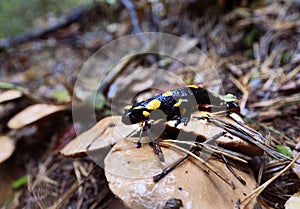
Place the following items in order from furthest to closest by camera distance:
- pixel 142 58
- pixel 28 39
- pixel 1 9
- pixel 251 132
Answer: pixel 1 9 → pixel 28 39 → pixel 142 58 → pixel 251 132

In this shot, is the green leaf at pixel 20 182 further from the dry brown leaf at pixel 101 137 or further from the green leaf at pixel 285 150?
the green leaf at pixel 285 150

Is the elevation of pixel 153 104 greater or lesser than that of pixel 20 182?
greater

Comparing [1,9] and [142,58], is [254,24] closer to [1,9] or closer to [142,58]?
[142,58]

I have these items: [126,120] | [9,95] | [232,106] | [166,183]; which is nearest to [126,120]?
[126,120]

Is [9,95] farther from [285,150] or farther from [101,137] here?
[285,150]

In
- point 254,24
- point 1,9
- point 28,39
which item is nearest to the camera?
point 254,24

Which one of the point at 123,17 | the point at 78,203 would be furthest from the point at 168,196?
the point at 123,17

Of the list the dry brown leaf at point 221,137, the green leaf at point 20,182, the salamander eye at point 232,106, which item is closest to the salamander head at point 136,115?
the dry brown leaf at point 221,137
